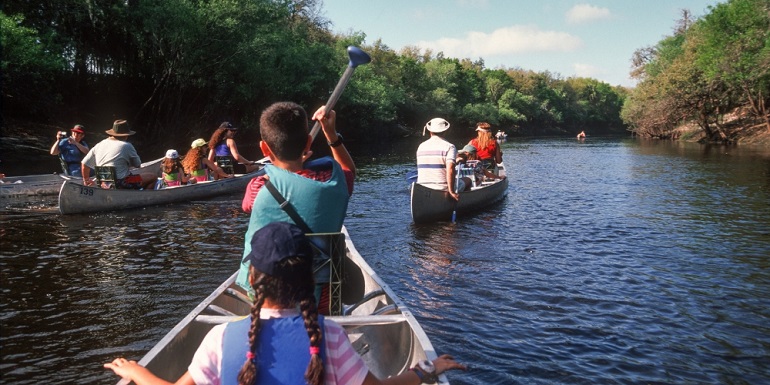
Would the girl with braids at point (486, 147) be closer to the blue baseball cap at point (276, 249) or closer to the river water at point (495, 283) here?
the river water at point (495, 283)

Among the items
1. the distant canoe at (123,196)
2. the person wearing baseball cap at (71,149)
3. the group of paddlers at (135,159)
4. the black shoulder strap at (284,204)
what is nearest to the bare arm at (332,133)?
the black shoulder strap at (284,204)

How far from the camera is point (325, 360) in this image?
247 centimetres

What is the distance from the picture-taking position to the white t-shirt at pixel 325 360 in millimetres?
2482

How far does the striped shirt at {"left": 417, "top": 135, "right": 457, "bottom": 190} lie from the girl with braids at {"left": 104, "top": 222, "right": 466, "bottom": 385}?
9.39 metres

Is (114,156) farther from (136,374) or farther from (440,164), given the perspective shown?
(136,374)

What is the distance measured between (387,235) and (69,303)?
19.2 feet

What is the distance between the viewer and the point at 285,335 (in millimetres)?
2428

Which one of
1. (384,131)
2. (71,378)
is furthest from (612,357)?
(384,131)

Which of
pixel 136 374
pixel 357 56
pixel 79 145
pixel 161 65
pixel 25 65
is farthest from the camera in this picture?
pixel 161 65

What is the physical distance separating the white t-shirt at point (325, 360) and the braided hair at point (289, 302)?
2.5 inches

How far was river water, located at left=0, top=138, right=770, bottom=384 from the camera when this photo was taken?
18.6 feet

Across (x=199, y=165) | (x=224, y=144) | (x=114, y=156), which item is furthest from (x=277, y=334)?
(x=224, y=144)

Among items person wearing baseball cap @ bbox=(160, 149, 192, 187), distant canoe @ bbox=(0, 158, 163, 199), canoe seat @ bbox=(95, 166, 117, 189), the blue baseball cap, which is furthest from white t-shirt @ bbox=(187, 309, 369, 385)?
distant canoe @ bbox=(0, 158, 163, 199)

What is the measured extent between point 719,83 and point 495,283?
139ft
